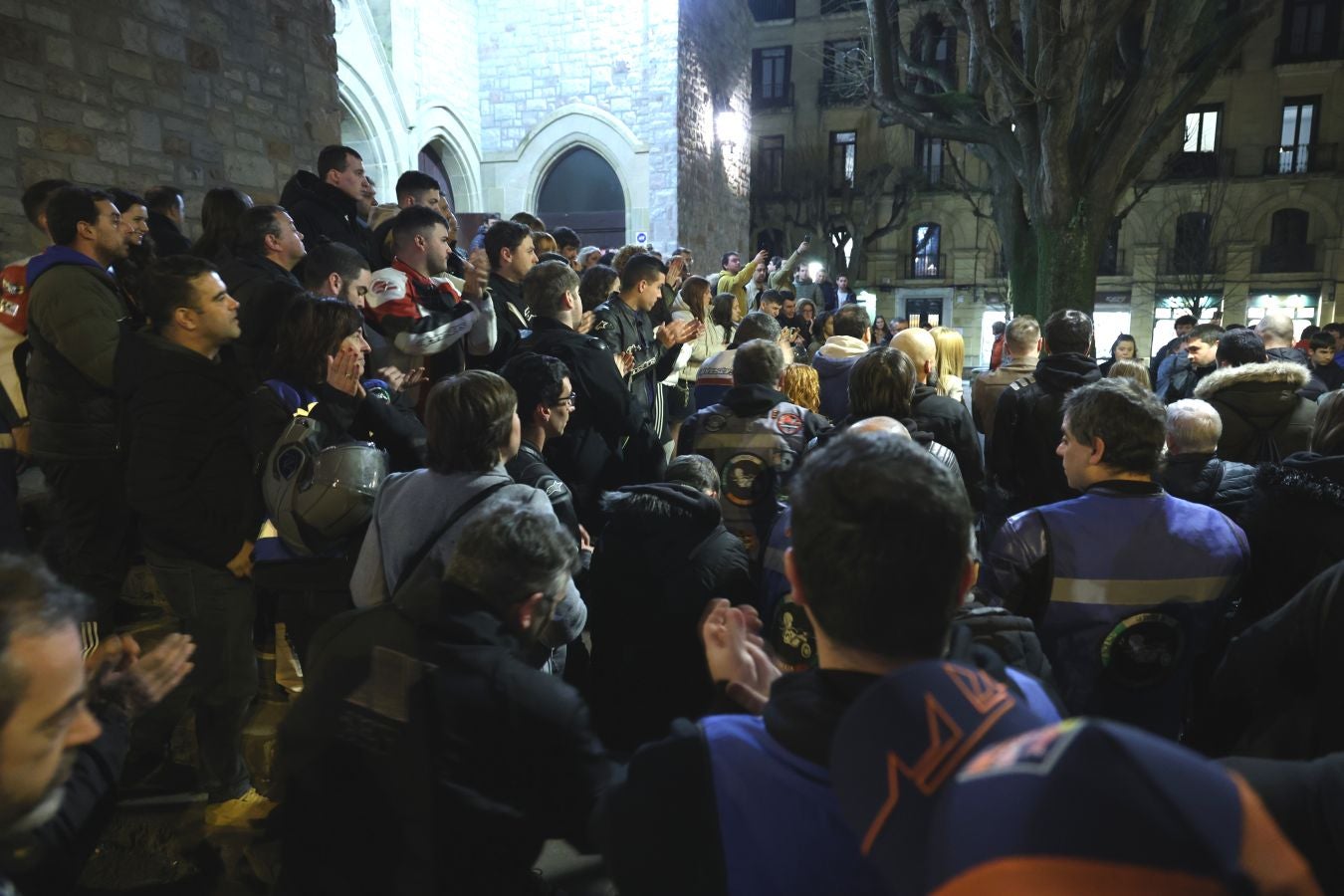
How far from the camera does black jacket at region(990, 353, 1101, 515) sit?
384 cm

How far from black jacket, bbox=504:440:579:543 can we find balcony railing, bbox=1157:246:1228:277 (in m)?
24.1

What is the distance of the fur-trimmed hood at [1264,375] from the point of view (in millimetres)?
3605

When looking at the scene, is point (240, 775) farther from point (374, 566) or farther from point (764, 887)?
point (764, 887)

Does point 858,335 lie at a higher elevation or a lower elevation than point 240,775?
higher

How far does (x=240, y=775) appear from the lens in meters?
3.01

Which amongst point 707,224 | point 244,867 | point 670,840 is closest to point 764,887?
point 670,840

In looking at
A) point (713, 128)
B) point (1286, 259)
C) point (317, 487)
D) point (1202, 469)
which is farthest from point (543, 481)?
point (1286, 259)

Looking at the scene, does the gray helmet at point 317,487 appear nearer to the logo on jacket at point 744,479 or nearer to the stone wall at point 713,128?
the logo on jacket at point 744,479

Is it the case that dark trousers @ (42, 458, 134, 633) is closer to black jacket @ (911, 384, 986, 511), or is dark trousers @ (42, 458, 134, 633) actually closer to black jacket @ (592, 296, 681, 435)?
black jacket @ (592, 296, 681, 435)

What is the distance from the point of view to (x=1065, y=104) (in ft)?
28.0

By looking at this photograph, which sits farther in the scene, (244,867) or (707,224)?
(707,224)

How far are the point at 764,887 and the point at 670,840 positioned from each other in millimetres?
135

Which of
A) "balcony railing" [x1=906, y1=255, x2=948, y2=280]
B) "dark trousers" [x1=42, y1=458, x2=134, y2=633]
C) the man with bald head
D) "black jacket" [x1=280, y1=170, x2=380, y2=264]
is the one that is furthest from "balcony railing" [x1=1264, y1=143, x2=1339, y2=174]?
"dark trousers" [x1=42, y1=458, x2=134, y2=633]

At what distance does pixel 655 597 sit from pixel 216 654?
1.58m
